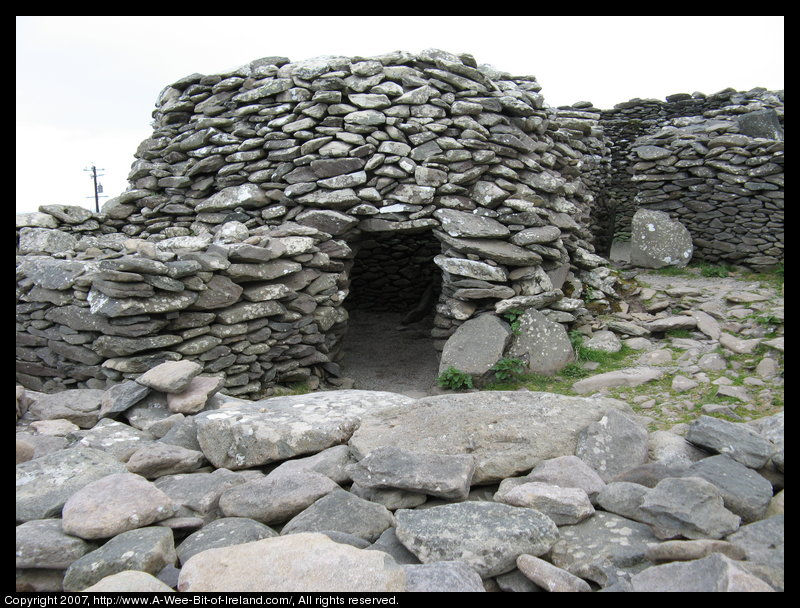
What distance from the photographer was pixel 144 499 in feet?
9.12

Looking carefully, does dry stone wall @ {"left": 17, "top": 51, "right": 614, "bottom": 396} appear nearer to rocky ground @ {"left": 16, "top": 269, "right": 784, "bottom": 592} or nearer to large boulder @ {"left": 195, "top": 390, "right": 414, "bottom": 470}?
rocky ground @ {"left": 16, "top": 269, "right": 784, "bottom": 592}

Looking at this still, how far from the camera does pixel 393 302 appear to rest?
39.5 ft

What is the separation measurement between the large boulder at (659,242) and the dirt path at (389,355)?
425 cm

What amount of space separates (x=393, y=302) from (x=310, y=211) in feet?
15.1

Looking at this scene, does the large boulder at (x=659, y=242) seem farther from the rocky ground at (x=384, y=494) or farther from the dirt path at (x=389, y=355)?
the rocky ground at (x=384, y=494)

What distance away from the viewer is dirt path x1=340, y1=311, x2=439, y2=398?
26.6 feet

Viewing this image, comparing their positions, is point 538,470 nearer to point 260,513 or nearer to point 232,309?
point 260,513

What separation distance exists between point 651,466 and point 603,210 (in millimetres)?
11725

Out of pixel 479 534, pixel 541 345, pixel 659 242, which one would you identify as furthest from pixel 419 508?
pixel 659 242

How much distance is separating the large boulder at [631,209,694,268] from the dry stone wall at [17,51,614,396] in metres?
2.14

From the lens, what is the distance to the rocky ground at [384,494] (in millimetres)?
2215

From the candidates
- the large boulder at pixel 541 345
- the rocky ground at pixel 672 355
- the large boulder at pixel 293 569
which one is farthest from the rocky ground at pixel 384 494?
the large boulder at pixel 541 345

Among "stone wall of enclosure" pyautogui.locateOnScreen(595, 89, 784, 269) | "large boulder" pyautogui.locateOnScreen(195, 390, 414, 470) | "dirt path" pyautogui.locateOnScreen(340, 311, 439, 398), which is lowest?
"dirt path" pyautogui.locateOnScreen(340, 311, 439, 398)

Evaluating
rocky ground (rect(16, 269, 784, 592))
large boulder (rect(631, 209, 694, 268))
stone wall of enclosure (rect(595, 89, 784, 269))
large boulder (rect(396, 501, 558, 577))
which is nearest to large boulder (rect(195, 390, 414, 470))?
rocky ground (rect(16, 269, 784, 592))
